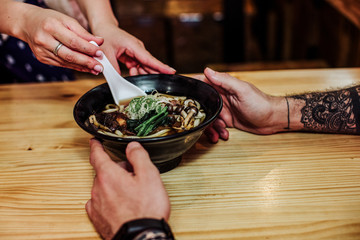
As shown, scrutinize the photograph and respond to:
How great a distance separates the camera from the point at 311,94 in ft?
4.66

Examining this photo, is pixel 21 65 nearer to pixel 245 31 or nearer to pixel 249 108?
pixel 249 108

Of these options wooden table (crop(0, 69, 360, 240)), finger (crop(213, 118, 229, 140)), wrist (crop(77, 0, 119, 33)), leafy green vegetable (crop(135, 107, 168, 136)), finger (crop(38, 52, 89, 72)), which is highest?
wrist (crop(77, 0, 119, 33))

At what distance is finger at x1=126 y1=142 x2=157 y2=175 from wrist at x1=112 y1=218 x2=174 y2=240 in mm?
136

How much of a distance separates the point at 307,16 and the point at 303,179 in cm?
368

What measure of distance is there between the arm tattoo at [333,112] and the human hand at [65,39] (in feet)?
2.86

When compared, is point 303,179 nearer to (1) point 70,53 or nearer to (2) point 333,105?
(2) point 333,105

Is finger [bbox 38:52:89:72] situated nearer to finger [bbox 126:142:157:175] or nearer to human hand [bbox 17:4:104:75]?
human hand [bbox 17:4:104:75]

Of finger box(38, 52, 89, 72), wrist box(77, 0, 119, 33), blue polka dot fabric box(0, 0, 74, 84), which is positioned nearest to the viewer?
finger box(38, 52, 89, 72)

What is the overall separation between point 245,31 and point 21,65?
2805 millimetres

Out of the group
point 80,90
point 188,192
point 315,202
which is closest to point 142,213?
→ point 188,192

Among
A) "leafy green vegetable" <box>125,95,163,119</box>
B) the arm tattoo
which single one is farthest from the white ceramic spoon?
the arm tattoo

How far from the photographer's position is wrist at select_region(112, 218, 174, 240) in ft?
2.59

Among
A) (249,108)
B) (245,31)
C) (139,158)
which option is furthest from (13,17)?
(245,31)

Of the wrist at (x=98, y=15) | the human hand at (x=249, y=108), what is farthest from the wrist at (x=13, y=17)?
the human hand at (x=249, y=108)
